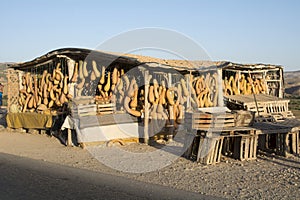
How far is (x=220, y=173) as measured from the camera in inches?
380

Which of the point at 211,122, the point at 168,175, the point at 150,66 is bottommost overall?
the point at 168,175

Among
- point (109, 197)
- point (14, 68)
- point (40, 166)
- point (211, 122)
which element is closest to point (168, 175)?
point (211, 122)

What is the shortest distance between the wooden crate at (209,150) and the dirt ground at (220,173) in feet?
0.73

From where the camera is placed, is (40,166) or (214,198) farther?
(40,166)

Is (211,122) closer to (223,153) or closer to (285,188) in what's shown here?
(223,153)

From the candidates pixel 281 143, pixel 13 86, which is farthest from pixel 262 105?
pixel 13 86

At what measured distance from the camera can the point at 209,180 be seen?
351 inches

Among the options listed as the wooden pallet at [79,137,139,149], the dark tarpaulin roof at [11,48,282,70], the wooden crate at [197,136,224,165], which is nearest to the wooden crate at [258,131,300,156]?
the wooden crate at [197,136,224,165]

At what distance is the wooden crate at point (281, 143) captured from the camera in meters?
11.8

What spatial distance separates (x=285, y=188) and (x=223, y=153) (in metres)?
4.00

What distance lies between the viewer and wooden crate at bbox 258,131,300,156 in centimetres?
1182

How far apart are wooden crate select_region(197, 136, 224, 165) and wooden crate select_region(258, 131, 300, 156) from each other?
2.23 meters

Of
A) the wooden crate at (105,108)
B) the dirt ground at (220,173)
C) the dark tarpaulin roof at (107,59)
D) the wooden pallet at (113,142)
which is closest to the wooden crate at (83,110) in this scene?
the wooden crate at (105,108)

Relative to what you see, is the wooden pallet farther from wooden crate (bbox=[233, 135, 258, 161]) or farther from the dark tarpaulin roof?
wooden crate (bbox=[233, 135, 258, 161])
